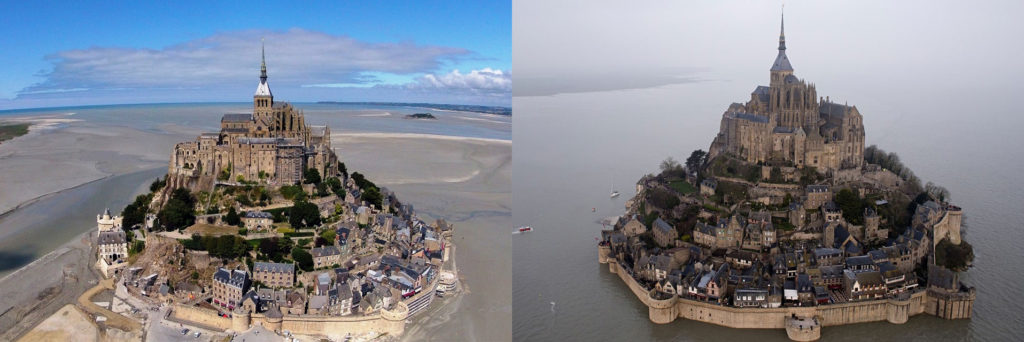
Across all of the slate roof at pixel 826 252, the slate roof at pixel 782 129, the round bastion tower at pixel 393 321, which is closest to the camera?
the round bastion tower at pixel 393 321

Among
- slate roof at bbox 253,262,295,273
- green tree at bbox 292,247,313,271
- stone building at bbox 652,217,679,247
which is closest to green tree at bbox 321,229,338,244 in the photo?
green tree at bbox 292,247,313,271

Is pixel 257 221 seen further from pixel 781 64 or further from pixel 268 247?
pixel 781 64

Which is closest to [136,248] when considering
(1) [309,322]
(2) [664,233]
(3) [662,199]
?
(1) [309,322]

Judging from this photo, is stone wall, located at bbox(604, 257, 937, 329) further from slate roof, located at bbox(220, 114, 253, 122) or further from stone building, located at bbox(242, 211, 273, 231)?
slate roof, located at bbox(220, 114, 253, 122)

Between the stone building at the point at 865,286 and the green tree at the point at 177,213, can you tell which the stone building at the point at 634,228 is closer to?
the stone building at the point at 865,286

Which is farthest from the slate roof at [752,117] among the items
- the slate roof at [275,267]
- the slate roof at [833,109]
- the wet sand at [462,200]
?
the slate roof at [275,267]

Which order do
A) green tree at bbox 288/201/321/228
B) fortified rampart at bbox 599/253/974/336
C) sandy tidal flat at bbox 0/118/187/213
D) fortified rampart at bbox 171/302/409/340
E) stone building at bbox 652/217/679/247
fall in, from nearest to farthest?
fortified rampart at bbox 171/302/409/340 → fortified rampart at bbox 599/253/974/336 → green tree at bbox 288/201/321/228 → stone building at bbox 652/217/679/247 → sandy tidal flat at bbox 0/118/187/213
